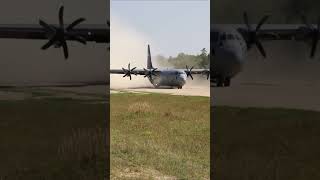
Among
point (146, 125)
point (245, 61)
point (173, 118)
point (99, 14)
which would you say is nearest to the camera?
point (99, 14)

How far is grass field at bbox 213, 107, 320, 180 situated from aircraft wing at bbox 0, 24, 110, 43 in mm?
2037

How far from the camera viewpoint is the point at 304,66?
242 inches

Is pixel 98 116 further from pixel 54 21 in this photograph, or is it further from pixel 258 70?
pixel 258 70

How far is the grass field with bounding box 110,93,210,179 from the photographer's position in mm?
8203

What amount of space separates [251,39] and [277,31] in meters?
0.40

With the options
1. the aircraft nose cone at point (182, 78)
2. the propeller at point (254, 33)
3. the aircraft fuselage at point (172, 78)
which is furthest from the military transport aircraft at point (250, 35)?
the aircraft nose cone at point (182, 78)

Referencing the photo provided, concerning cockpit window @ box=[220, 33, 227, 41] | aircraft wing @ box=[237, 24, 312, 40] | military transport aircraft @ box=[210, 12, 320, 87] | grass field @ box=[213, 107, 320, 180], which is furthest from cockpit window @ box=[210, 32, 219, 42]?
grass field @ box=[213, 107, 320, 180]

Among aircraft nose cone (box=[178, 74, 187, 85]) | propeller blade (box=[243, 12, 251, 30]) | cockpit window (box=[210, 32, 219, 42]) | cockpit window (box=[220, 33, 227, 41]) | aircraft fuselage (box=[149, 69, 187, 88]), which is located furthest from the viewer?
aircraft nose cone (box=[178, 74, 187, 85])

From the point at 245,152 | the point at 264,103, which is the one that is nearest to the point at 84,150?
the point at 245,152

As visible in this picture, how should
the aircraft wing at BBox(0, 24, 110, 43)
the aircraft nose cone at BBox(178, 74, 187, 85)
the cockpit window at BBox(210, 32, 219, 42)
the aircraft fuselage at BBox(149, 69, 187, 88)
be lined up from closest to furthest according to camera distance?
the aircraft wing at BBox(0, 24, 110, 43) < the cockpit window at BBox(210, 32, 219, 42) < the aircraft fuselage at BBox(149, 69, 187, 88) < the aircraft nose cone at BBox(178, 74, 187, 85)

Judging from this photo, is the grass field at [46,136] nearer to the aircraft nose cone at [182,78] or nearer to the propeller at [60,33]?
the propeller at [60,33]

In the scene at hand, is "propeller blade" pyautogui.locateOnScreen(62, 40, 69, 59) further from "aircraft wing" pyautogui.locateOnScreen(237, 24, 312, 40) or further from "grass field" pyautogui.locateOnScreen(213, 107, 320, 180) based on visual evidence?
"aircraft wing" pyautogui.locateOnScreen(237, 24, 312, 40)

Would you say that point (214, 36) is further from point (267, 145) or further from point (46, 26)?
point (46, 26)

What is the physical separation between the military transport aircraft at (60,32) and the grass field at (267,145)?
82.0 inches
